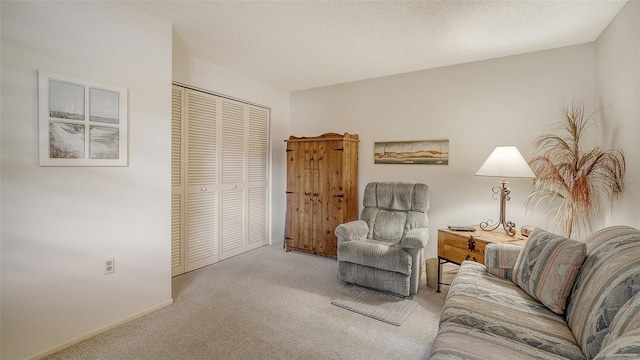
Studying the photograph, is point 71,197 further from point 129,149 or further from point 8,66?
point 8,66

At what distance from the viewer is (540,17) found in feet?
7.63

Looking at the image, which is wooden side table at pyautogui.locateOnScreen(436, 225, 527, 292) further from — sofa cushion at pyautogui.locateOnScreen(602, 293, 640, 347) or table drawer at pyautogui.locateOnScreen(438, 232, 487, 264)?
sofa cushion at pyautogui.locateOnScreen(602, 293, 640, 347)

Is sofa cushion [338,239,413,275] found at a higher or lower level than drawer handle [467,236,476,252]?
lower

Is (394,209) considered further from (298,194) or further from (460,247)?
(298,194)

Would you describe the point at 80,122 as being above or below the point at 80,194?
above

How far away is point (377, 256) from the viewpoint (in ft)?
9.11

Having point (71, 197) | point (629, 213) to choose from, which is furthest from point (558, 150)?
point (71, 197)

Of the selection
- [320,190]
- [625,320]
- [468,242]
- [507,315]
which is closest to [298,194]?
[320,190]

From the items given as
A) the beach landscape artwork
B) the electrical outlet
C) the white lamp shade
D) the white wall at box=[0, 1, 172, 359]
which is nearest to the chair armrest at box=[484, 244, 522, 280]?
the white lamp shade

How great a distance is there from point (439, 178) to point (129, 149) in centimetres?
326

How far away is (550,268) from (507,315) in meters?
0.40

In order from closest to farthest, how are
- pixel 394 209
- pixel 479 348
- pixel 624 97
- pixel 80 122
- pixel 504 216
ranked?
pixel 479 348
pixel 80 122
pixel 624 97
pixel 504 216
pixel 394 209

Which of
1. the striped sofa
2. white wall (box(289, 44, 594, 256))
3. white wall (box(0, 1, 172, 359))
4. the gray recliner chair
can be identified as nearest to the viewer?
the striped sofa

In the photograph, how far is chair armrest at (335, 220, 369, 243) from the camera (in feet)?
10.0
